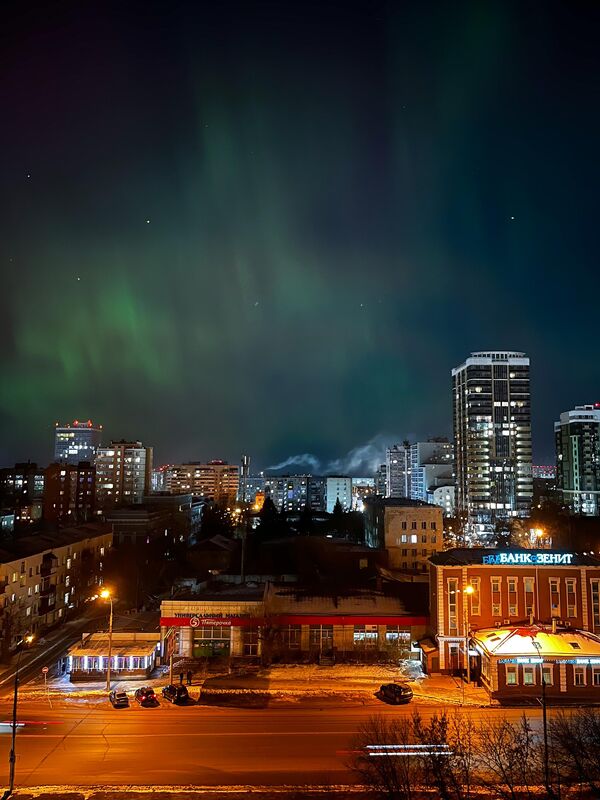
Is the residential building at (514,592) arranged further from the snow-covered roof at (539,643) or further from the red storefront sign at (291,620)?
the red storefront sign at (291,620)

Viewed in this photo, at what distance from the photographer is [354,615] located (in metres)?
42.8

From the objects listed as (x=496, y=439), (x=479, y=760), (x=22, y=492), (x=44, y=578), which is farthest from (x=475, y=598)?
(x=22, y=492)

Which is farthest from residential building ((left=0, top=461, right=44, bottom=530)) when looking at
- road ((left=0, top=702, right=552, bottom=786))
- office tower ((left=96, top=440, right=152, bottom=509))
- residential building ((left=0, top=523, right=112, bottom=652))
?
road ((left=0, top=702, right=552, bottom=786))

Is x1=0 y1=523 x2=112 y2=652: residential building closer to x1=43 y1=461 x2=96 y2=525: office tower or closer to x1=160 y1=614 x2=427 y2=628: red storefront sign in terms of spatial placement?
x1=160 y1=614 x2=427 y2=628: red storefront sign

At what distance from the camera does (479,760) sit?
22.1 meters

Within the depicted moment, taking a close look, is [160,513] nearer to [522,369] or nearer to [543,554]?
[543,554]

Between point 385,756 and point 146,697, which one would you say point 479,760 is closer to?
point 385,756

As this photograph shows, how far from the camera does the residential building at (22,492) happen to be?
401 feet

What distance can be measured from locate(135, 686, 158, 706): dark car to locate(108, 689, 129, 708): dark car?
0.72 m

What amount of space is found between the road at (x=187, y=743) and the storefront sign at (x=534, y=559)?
9.99m

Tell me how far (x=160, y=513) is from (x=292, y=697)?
265 ft

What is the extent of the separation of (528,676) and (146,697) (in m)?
22.9

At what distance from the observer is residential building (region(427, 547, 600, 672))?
39.6m

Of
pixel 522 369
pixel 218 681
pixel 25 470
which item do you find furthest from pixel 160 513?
pixel 522 369
